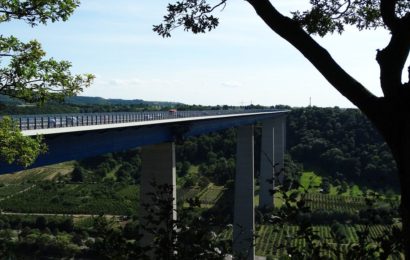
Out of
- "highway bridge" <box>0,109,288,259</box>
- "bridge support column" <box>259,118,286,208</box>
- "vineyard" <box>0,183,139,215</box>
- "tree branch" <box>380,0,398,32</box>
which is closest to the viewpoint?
"tree branch" <box>380,0,398,32</box>

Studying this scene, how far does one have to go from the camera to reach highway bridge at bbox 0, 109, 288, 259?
17.5 m

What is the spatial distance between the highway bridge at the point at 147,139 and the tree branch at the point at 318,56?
117 centimetres

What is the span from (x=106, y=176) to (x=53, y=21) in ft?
344

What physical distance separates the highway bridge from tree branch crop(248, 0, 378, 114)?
1172mm

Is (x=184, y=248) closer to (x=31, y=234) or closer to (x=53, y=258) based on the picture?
(x=53, y=258)

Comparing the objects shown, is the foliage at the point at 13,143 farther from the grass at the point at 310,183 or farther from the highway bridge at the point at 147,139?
the grass at the point at 310,183

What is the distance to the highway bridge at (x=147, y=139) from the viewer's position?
1755cm

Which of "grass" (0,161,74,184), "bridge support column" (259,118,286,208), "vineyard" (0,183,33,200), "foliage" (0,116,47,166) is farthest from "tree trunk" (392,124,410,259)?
"grass" (0,161,74,184)

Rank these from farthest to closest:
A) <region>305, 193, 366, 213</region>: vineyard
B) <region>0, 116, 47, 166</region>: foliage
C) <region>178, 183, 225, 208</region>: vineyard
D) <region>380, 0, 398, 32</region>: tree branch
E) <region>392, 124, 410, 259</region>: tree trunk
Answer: <region>178, 183, 225, 208</region>: vineyard → <region>305, 193, 366, 213</region>: vineyard → <region>0, 116, 47, 166</region>: foliage → <region>380, 0, 398, 32</region>: tree branch → <region>392, 124, 410, 259</region>: tree trunk

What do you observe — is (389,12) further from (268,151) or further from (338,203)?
(338,203)

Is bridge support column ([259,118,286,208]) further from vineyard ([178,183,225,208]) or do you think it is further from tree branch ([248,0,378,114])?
tree branch ([248,0,378,114])

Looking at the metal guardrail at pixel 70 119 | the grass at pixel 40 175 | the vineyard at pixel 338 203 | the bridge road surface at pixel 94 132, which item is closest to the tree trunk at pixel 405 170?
the bridge road surface at pixel 94 132

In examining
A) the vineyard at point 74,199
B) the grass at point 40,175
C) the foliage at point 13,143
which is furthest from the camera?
the grass at point 40,175

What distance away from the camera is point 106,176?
11094cm
